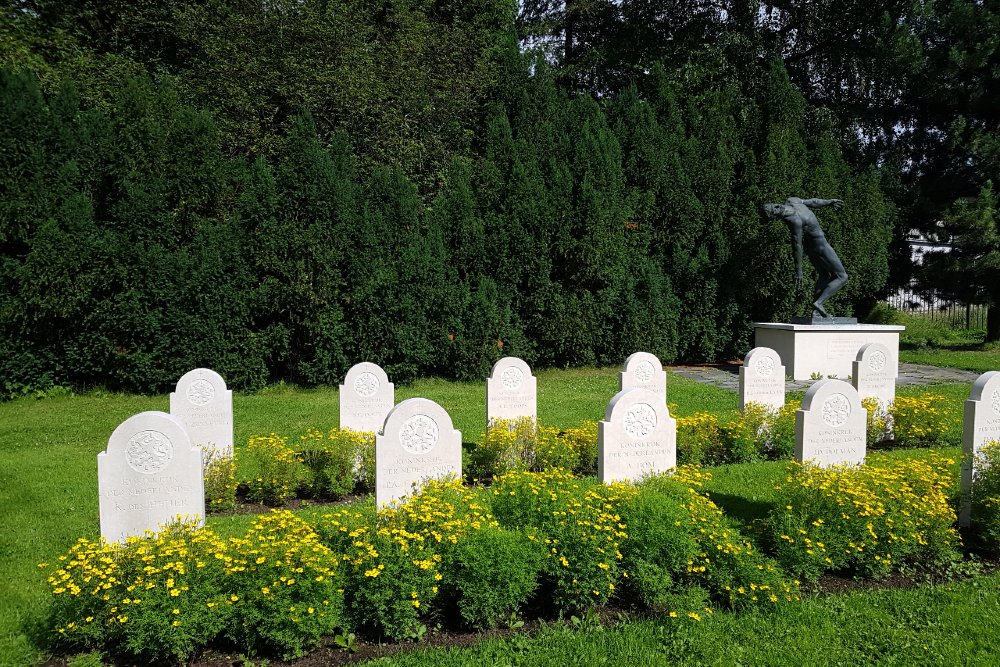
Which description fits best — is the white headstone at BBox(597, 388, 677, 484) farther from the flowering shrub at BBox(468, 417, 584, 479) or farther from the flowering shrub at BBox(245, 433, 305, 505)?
the flowering shrub at BBox(245, 433, 305, 505)

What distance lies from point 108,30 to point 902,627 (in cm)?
1963

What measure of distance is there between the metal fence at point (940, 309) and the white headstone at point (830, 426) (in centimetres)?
1832

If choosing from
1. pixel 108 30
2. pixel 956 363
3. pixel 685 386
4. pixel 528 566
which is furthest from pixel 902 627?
pixel 108 30

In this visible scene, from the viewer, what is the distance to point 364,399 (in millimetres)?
7605

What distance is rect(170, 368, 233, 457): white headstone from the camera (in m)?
6.76

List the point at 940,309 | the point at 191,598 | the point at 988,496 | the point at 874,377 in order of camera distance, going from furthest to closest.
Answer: the point at 940,309, the point at 874,377, the point at 988,496, the point at 191,598

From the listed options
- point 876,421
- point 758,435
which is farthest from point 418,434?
point 876,421

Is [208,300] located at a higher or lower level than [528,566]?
higher

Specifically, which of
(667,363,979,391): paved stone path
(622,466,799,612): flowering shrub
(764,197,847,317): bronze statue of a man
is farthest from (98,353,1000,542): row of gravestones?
(764,197,847,317): bronze statue of a man

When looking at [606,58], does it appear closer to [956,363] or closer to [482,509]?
[956,363]

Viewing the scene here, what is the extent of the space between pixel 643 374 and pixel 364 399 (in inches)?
142

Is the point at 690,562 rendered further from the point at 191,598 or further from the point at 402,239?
the point at 402,239

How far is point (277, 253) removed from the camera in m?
12.4

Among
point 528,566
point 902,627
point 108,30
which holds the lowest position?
point 902,627
